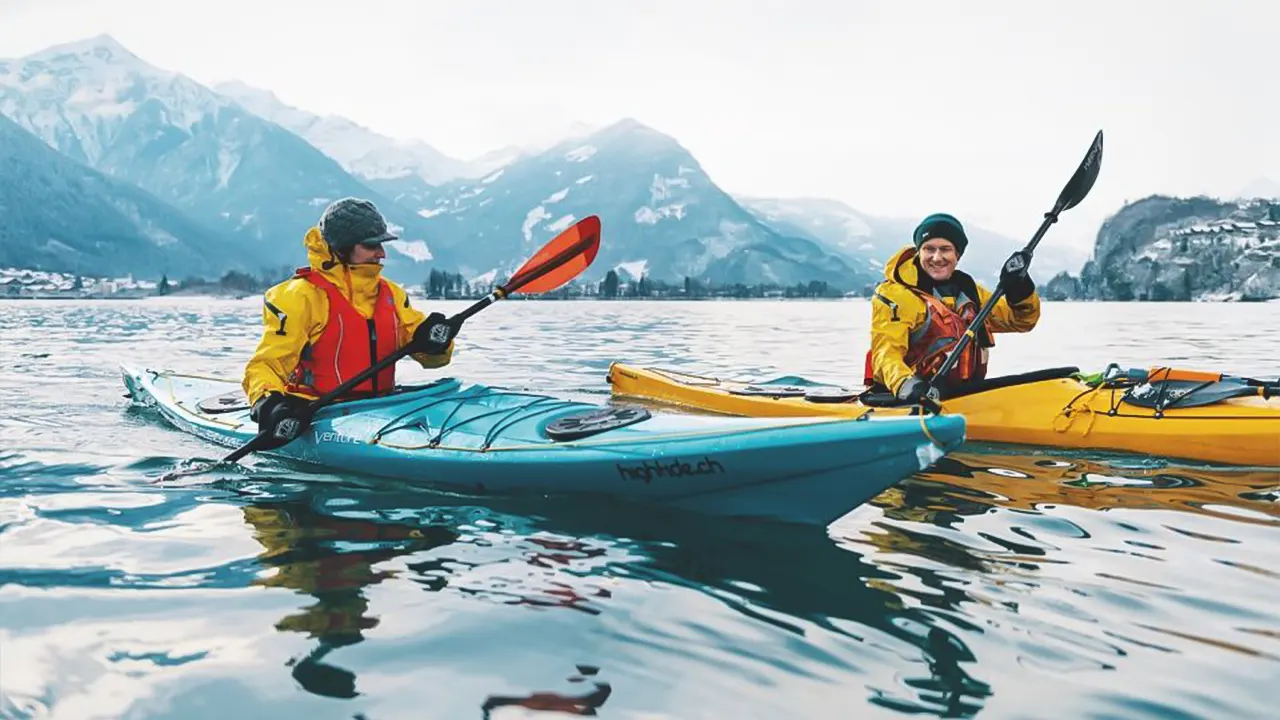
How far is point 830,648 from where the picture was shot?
4.28 m

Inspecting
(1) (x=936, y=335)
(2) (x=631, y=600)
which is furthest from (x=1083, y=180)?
(2) (x=631, y=600)

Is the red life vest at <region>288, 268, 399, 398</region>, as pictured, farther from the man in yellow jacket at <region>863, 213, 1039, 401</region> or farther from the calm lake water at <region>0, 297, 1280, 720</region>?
the man in yellow jacket at <region>863, 213, 1039, 401</region>

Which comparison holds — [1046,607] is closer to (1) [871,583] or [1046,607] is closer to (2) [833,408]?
(1) [871,583]

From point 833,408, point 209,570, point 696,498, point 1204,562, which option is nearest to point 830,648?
point 696,498

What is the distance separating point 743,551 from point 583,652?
1.67 metres

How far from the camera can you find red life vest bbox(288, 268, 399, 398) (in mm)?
7727

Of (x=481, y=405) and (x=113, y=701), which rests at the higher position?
(x=481, y=405)

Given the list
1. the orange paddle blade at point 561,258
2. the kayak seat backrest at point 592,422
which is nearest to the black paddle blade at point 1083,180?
the orange paddle blade at point 561,258

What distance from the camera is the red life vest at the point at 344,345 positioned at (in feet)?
25.3

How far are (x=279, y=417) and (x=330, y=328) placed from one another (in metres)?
0.82

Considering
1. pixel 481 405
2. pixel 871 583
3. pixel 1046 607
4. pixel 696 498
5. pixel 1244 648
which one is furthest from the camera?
pixel 481 405

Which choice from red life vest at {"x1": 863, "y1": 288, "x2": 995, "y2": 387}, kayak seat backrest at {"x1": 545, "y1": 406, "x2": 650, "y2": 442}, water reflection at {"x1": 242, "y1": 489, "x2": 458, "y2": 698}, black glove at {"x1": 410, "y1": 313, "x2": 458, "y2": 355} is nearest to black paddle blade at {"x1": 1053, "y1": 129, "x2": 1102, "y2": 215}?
red life vest at {"x1": 863, "y1": 288, "x2": 995, "y2": 387}

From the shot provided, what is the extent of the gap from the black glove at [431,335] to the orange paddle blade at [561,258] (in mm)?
1047

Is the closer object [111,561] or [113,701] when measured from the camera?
[113,701]
